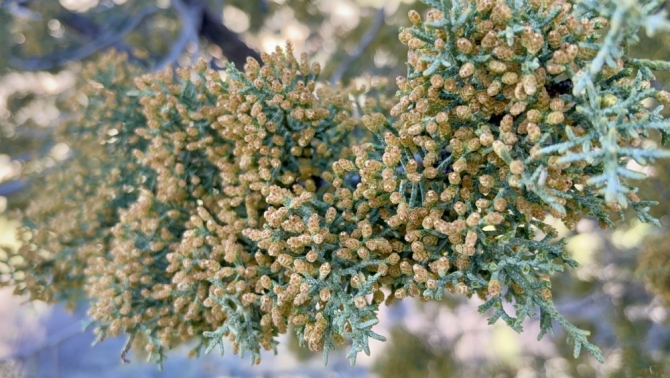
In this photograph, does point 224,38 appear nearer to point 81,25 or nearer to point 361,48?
point 361,48

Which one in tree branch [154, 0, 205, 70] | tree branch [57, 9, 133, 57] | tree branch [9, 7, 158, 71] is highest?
tree branch [57, 9, 133, 57]

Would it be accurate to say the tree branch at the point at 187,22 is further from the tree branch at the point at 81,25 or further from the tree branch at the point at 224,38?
the tree branch at the point at 81,25

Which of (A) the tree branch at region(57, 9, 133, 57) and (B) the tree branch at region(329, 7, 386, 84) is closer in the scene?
(B) the tree branch at region(329, 7, 386, 84)

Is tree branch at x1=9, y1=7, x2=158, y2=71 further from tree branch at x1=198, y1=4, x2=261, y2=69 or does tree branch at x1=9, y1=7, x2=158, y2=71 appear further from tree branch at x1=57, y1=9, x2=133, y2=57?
tree branch at x1=198, y1=4, x2=261, y2=69

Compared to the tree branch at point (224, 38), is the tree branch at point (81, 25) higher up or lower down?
higher up

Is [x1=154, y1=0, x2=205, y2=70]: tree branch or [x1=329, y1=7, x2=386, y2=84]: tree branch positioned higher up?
[x1=329, y1=7, x2=386, y2=84]: tree branch

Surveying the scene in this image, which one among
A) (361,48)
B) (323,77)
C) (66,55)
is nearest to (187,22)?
(361,48)

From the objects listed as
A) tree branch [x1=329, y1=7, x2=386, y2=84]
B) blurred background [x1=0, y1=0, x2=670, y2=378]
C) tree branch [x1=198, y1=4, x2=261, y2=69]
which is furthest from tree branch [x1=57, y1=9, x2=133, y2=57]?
tree branch [x1=329, y1=7, x2=386, y2=84]

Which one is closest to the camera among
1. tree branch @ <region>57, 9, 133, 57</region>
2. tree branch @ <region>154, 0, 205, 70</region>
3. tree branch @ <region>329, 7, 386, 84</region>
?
tree branch @ <region>154, 0, 205, 70</region>

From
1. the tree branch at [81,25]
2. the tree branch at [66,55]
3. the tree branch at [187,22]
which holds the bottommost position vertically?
the tree branch at [187,22]

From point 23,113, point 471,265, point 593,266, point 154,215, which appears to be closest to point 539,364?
point 593,266

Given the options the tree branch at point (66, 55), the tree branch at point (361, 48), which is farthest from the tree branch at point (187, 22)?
the tree branch at point (361, 48)

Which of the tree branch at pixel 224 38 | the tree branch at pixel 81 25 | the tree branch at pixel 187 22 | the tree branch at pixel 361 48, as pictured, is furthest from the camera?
the tree branch at pixel 81 25
